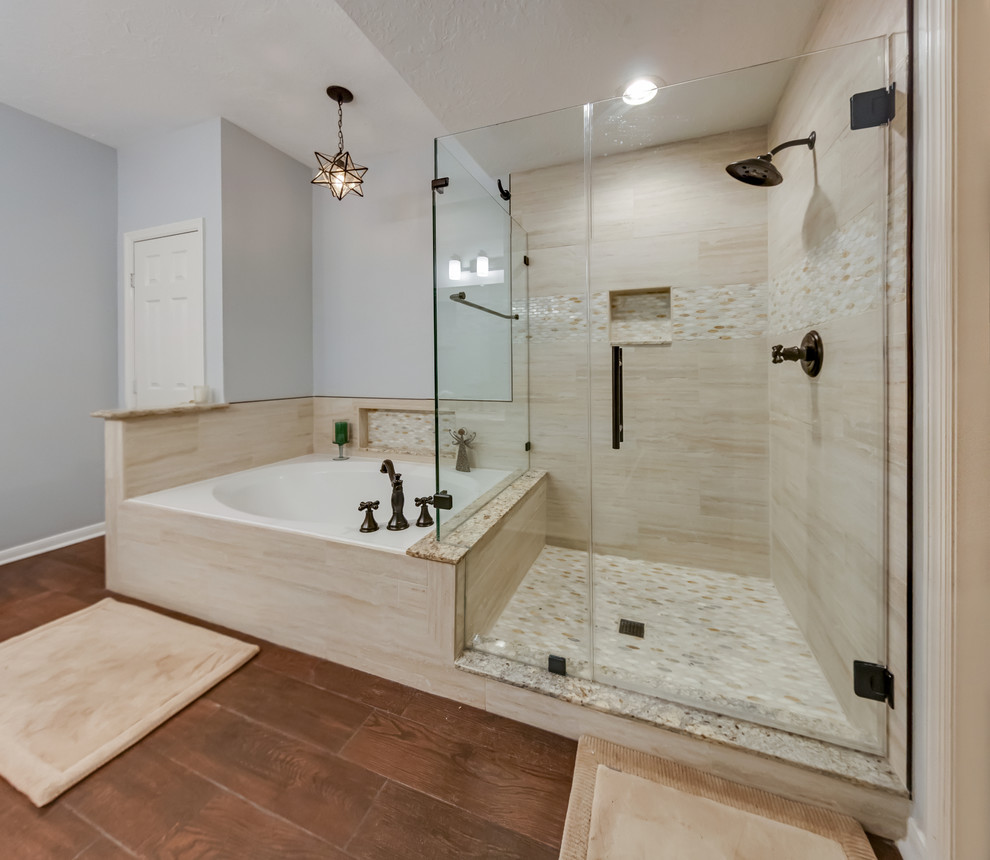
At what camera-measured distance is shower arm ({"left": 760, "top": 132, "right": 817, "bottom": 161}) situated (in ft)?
4.59

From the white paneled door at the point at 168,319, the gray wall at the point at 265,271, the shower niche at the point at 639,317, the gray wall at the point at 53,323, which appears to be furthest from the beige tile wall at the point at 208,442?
the shower niche at the point at 639,317

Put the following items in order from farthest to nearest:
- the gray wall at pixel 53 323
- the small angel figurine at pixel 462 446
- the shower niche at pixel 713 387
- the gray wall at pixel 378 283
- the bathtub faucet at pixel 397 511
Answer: the gray wall at pixel 378 283
the gray wall at pixel 53 323
the small angel figurine at pixel 462 446
the bathtub faucet at pixel 397 511
the shower niche at pixel 713 387

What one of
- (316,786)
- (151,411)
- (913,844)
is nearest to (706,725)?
(913,844)

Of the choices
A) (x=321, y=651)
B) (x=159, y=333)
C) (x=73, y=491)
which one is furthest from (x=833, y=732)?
(x=73, y=491)

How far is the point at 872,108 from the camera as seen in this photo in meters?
1.05

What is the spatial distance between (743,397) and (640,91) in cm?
128

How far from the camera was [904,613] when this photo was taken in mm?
975

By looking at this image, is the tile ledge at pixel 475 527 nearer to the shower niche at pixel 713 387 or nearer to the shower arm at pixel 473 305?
the shower niche at pixel 713 387

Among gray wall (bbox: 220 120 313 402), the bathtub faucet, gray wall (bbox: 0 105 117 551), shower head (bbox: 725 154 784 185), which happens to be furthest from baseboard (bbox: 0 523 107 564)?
shower head (bbox: 725 154 784 185)

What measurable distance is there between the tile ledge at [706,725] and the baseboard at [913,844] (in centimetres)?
6

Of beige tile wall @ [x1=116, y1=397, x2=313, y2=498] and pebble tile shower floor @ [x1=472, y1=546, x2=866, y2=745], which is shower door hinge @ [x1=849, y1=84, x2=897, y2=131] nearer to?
pebble tile shower floor @ [x1=472, y1=546, x2=866, y2=745]

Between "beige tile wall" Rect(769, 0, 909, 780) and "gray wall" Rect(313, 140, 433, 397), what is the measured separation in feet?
6.61

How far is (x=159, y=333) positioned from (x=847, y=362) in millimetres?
3612

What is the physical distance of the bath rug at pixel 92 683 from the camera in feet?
3.78
